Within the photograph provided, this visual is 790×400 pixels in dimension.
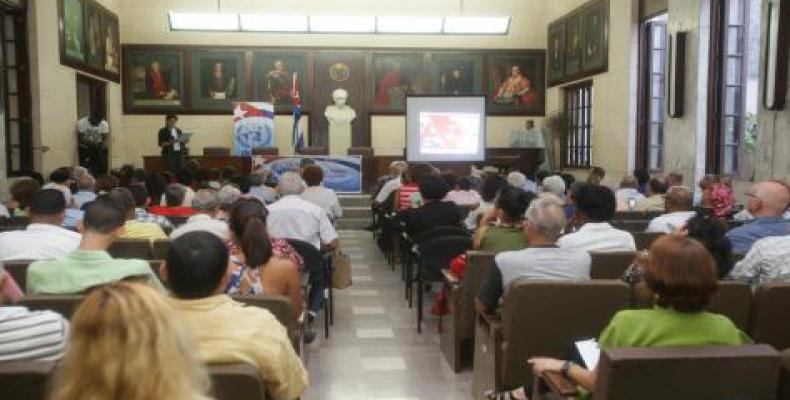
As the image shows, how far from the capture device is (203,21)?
17.4 m

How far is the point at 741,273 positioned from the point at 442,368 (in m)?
2.07

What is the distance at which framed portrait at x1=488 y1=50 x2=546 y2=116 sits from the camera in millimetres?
18891

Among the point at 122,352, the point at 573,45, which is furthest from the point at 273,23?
the point at 122,352

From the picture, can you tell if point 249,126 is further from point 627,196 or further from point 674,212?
point 674,212

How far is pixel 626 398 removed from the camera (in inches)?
89.5

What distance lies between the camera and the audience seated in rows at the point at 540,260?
12.8 ft

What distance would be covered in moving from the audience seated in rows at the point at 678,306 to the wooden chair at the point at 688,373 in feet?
0.62

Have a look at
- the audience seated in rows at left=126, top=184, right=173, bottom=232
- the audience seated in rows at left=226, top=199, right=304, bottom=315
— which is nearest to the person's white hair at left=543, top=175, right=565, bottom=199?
the audience seated in rows at left=126, top=184, right=173, bottom=232

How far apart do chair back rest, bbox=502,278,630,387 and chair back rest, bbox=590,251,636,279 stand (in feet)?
2.82

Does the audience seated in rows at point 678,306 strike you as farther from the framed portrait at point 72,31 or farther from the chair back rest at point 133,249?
the framed portrait at point 72,31

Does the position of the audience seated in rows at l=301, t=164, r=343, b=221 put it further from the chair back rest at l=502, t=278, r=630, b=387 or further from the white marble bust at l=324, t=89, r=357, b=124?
the white marble bust at l=324, t=89, r=357, b=124

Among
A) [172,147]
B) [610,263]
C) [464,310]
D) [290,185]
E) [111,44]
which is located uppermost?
[111,44]

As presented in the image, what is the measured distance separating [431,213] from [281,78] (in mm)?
12271

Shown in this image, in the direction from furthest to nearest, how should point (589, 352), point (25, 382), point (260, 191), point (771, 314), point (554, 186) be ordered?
point (260, 191)
point (554, 186)
point (771, 314)
point (589, 352)
point (25, 382)
